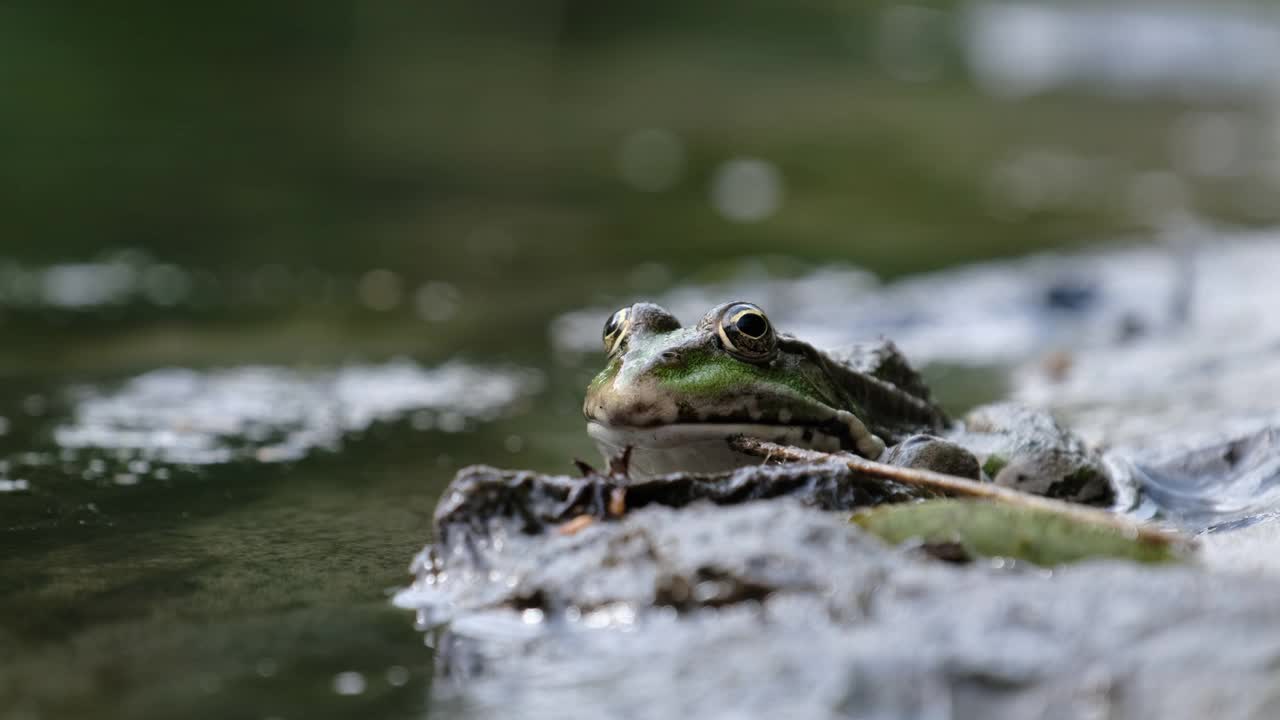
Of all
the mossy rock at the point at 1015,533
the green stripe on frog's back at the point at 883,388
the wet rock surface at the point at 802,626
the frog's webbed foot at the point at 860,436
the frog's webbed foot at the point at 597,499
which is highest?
the green stripe on frog's back at the point at 883,388

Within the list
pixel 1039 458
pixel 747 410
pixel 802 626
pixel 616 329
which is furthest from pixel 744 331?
pixel 802 626

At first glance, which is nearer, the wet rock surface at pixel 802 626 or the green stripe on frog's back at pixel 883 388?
the wet rock surface at pixel 802 626

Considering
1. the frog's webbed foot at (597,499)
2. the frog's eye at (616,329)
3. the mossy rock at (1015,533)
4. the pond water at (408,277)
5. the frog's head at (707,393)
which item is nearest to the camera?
the mossy rock at (1015,533)

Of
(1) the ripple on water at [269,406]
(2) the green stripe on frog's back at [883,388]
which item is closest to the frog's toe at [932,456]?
(2) the green stripe on frog's back at [883,388]

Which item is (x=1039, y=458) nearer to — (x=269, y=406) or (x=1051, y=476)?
(x=1051, y=476)

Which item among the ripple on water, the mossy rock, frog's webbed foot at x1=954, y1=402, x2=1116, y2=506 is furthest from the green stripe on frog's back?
the ripple on water

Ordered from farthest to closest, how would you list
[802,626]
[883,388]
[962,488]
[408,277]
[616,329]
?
[408,277] < [883,388] < [616,329] < [962,488] < [802,626]

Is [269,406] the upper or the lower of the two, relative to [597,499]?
upper

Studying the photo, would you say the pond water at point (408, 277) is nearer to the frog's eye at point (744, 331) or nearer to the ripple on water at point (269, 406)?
the ripple on water at point (269, 406)
